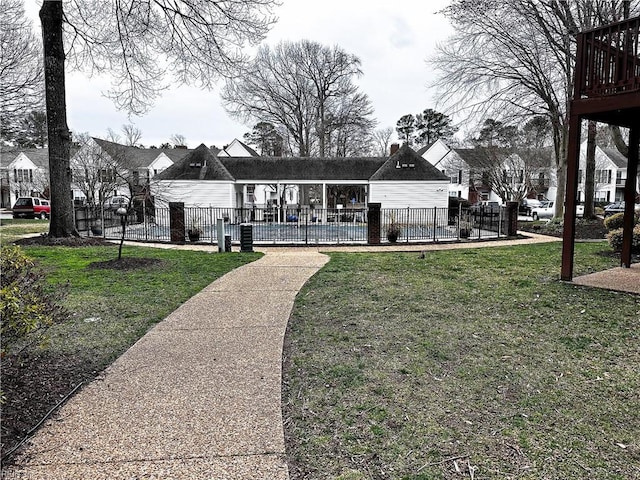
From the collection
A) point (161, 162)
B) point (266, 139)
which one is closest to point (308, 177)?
point (266, 139)

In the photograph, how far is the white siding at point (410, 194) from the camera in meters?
27.0

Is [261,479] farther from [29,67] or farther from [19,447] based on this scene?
[29,67]

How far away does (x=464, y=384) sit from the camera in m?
3.75

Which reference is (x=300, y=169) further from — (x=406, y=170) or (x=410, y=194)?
(x=410, y=194)

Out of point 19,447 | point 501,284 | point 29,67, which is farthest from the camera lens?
point 29,67

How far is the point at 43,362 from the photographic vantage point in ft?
13.5

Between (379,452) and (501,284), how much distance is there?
584 cm

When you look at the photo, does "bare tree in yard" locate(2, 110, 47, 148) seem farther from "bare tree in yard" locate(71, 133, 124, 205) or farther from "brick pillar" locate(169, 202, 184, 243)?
"brick pillar" locate(169, 202, 184, 243)

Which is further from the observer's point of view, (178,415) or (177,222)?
(177,222)

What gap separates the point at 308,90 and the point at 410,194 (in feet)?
60.8

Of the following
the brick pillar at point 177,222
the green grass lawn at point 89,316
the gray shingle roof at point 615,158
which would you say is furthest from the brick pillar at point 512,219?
the gray shingle roof at point 615,158

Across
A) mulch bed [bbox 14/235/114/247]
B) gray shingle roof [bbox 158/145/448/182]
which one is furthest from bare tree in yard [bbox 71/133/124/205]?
mulch bed [bbox 14/235/114/247]

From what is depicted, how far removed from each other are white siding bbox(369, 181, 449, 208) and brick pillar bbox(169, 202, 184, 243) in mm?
13777

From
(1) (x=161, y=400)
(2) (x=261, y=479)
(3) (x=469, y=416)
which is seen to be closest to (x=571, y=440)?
(3) (x=469, y=416)
